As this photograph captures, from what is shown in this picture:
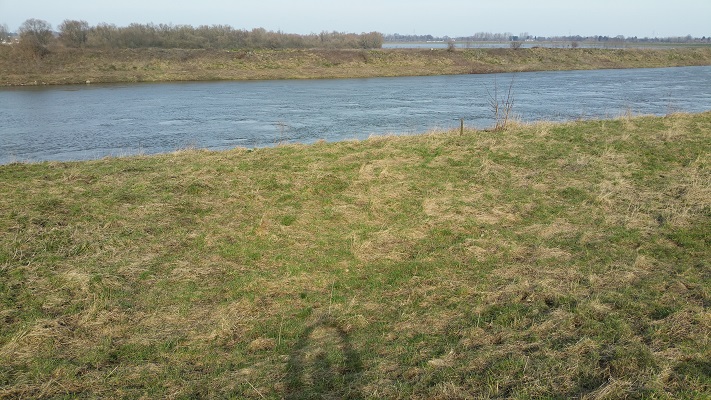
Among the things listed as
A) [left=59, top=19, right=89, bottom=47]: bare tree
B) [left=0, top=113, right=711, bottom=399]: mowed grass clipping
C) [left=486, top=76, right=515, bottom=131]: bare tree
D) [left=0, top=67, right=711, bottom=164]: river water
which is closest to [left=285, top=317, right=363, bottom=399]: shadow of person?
[left=0, top=113, right=711, bottom=399]: mowed grass clipping

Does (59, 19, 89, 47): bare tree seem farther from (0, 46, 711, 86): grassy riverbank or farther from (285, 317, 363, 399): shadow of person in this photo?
(285, 317, 363, 399): shadow of person

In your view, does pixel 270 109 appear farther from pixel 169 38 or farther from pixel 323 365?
pixel 169 38

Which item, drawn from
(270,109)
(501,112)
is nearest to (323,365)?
(501,112)

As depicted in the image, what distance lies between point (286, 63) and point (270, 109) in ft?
82.0

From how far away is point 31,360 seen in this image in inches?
197

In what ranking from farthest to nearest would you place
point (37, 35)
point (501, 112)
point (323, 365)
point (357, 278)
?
point (37, 35), point (501, 112), point (357, 278), point (323, 365)

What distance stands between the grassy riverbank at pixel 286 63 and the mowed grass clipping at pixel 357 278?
118 ft

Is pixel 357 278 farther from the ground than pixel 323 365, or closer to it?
farther from the ground

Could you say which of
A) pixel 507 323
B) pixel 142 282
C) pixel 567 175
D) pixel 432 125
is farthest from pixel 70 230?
pixel 432 125

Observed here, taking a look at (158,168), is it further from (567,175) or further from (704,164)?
(704,164)

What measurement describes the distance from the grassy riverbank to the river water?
432 centimetres

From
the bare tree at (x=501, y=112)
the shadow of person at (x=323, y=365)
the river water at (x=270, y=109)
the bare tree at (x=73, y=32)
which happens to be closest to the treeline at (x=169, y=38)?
the bare tree at (x=73, y=32)

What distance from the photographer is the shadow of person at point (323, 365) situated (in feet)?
15.1

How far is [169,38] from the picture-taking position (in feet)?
202
